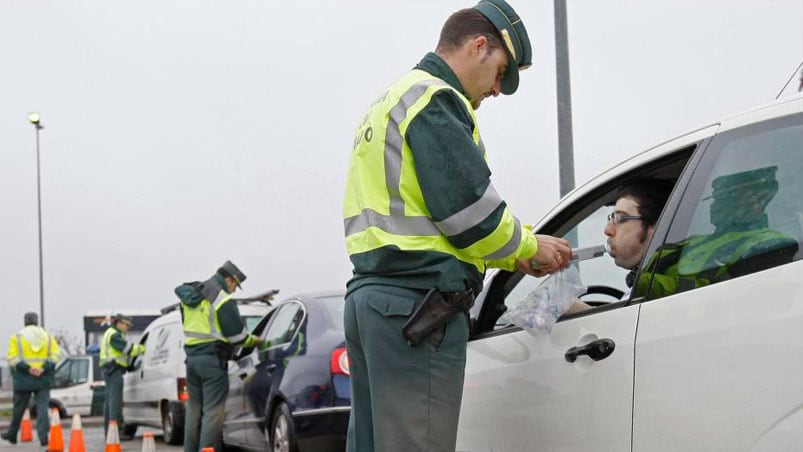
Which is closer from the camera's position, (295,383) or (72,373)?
(295,383)

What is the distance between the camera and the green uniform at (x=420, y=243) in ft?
9.42

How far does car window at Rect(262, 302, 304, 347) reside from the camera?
26.5ft

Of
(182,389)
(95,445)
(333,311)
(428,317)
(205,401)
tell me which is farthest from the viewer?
(95,445)

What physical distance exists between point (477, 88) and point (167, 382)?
9760 mm

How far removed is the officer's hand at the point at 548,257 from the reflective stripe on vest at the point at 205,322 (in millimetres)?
6148

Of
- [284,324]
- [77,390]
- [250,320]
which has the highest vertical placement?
[284,324]

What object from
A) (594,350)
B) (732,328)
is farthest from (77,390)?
(732,328)

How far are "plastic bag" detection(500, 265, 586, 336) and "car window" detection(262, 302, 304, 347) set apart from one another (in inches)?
190

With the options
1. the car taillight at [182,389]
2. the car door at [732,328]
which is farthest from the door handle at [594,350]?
the car taillight at [182,389]

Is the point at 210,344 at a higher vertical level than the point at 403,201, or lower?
lower

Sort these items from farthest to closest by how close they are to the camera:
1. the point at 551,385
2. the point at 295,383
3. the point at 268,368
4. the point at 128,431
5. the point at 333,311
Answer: the point at 128,431
the point at 268,368
the point at 333,311
the point at 295,383
the point at 551,385

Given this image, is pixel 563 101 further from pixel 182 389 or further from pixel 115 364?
pixel 115 364

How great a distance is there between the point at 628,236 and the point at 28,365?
12320 millimetres

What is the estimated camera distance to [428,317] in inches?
112
